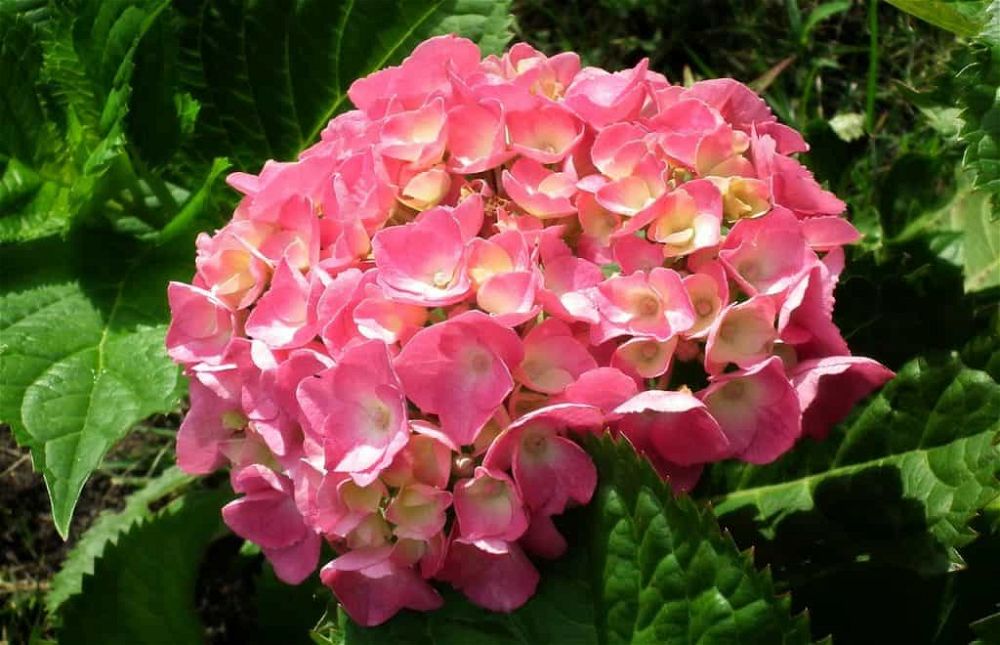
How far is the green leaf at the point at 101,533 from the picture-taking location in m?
2.38

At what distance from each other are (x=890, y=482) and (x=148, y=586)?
133 cm

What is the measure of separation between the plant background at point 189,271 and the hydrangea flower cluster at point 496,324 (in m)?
0.10

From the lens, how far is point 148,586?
6.92 ft

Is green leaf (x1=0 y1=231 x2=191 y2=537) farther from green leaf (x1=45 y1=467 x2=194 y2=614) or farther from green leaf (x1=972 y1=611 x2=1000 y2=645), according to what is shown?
green leaf (x1=972 y1=611 x2=1000 y2=645)

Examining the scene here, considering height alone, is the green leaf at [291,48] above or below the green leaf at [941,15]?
below

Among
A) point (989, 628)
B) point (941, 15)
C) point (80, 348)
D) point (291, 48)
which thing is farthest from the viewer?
point (291, 48)

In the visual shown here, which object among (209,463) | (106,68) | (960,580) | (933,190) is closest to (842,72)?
(933,190)

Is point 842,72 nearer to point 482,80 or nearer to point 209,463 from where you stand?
point 482,80

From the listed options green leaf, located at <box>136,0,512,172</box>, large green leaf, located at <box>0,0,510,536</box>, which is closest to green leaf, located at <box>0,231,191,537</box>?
large green leaf, located at <box>0,0,510,536</box>

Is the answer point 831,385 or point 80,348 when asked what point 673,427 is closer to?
point 831,385

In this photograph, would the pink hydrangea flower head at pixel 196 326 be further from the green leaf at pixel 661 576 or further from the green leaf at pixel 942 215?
the green leaf at pixel 942 215

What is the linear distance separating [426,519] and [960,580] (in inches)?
35.9

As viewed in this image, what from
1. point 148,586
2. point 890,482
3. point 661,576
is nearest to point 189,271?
point 148,586

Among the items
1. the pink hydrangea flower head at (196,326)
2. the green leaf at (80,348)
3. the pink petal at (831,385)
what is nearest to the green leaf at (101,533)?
the green leaf at (80,348)
